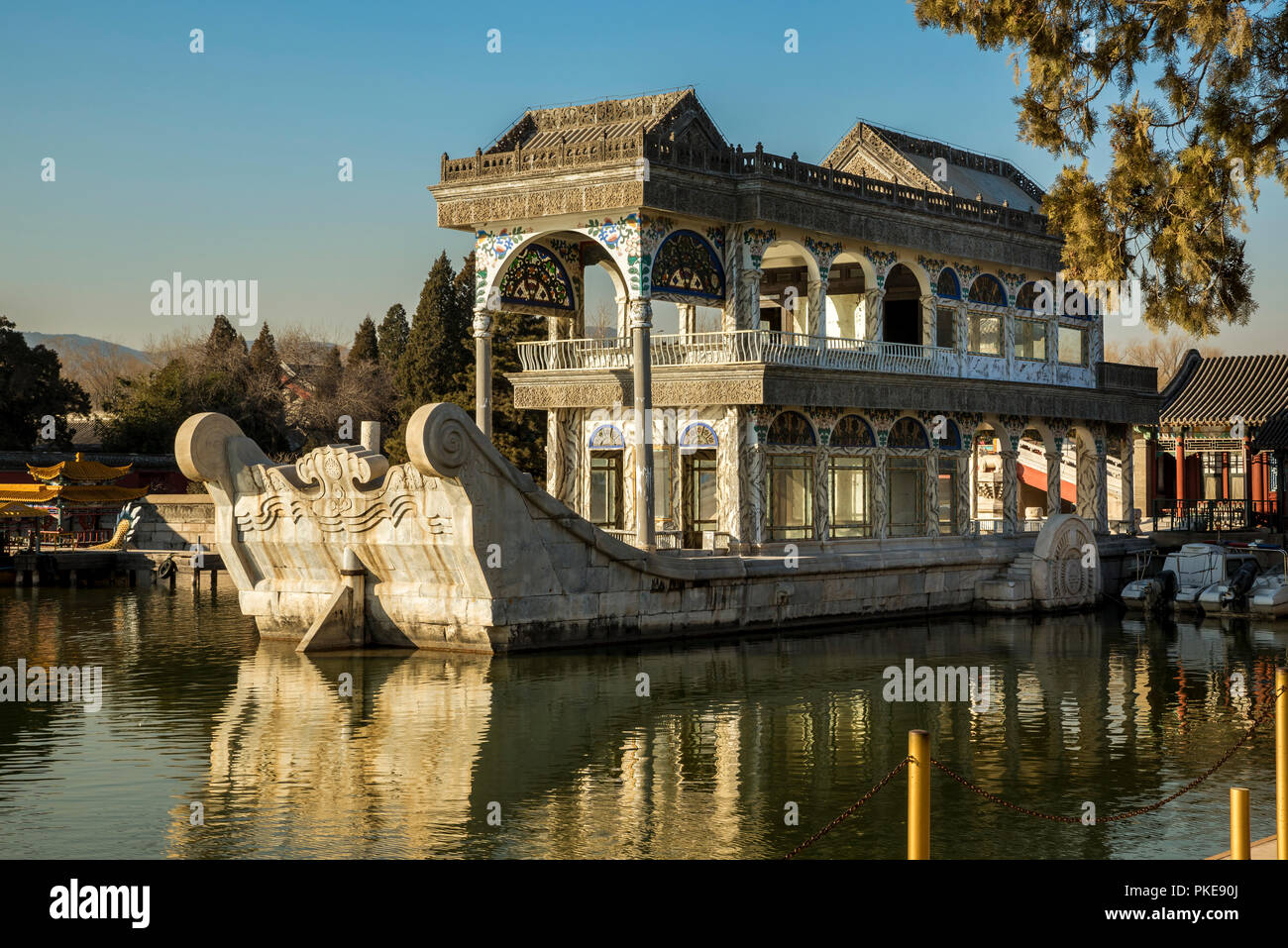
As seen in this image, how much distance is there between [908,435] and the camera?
3497 cm

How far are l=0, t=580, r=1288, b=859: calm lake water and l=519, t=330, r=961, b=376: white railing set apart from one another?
19.9 feet

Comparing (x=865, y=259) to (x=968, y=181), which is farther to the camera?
(x=968, y=181)

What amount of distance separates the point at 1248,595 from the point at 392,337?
45607 mm

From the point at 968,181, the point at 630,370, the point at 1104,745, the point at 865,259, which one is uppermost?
the point at 968,181

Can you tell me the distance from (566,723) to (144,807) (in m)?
6.00

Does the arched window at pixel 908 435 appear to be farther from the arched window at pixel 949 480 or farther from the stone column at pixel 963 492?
the stone column at pixel 963 492

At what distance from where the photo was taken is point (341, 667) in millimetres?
23906

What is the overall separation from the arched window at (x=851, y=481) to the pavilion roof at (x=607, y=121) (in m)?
6.73

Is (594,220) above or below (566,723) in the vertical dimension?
above

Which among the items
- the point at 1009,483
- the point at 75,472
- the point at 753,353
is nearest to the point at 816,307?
the point at 753,353

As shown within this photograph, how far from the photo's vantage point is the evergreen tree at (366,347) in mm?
73125

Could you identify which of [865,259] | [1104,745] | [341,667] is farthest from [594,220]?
[1104,745]
